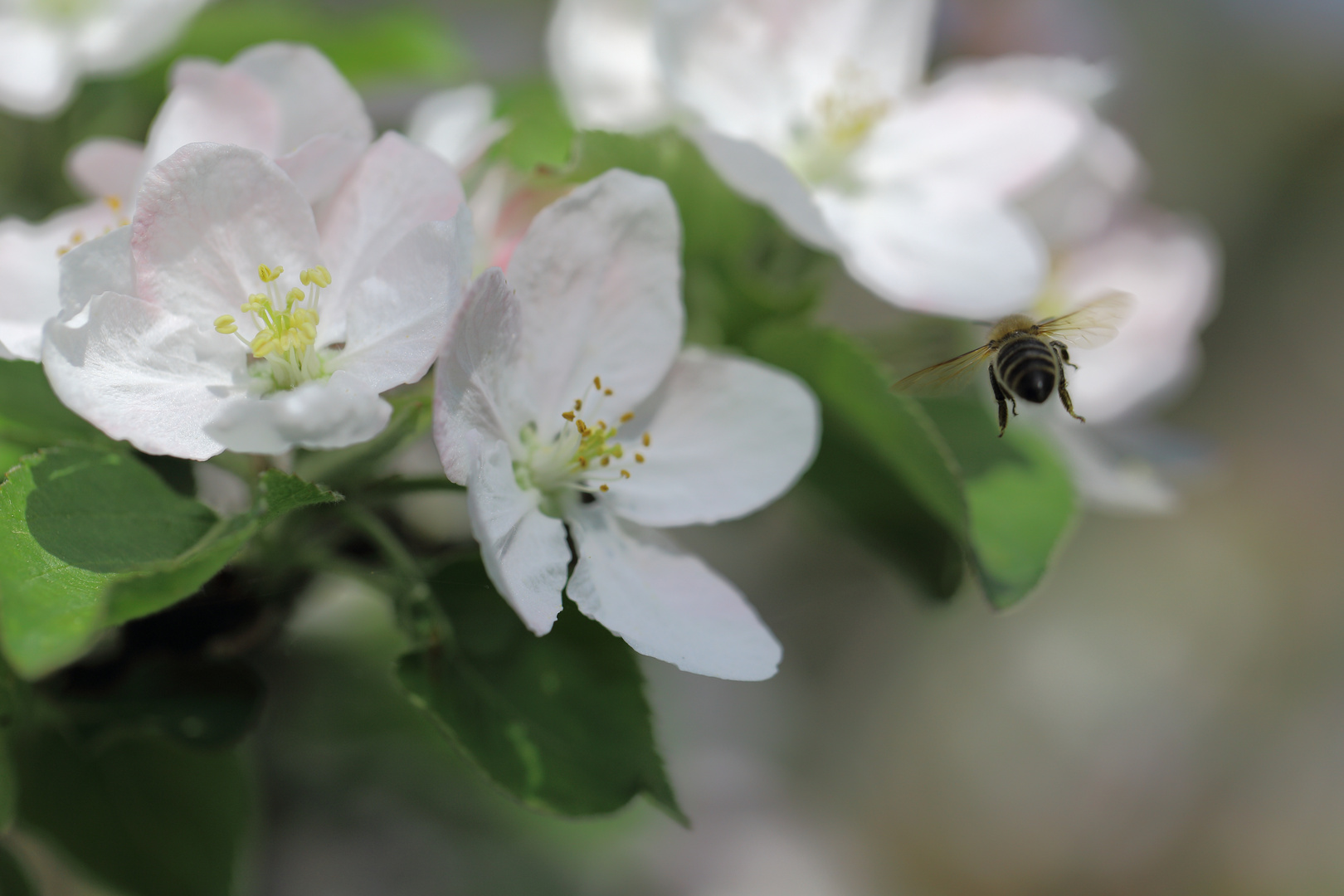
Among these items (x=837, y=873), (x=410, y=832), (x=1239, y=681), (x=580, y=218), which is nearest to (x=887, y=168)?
(x=580, y=218)

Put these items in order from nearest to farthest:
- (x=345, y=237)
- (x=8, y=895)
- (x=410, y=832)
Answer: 1. (x=345, y=237)
2. (x=8, y=895)
3. (x=410, y=832)

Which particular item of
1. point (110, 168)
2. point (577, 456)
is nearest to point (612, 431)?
point (577, 456)

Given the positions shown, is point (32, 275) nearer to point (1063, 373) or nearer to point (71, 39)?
point (71, 39)

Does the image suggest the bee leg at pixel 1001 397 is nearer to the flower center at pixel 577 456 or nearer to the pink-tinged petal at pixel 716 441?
the pink-tinged petal at pixel 716 441

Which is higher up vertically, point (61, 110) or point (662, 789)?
point (61, 110)

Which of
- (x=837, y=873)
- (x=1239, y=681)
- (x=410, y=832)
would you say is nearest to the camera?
(x=410, y=832)

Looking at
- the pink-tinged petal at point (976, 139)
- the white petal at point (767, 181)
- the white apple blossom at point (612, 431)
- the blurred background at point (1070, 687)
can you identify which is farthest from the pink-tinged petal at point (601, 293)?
the blurred background at point (1070, 687)

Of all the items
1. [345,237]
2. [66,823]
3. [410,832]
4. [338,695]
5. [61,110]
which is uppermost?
[345,237]

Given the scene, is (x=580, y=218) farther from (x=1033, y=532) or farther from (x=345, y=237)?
(x=1033, y=532)
